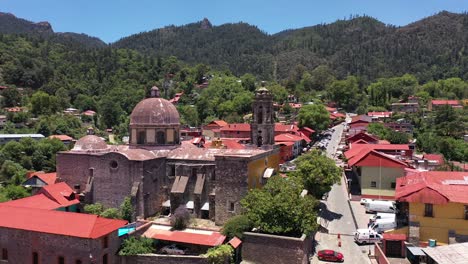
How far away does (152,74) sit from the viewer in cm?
13912

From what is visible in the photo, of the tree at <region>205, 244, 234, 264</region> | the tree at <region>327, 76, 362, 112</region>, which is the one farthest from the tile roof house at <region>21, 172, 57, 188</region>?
the tree at <region>327, 76, 362, 112</region>

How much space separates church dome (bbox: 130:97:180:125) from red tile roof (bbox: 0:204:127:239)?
12.4 meters

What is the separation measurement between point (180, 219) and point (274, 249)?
7.91 meters

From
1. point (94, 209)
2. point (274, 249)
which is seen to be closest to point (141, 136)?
point (94, 209)

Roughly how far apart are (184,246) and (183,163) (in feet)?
26.8

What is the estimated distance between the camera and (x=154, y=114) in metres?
37.3

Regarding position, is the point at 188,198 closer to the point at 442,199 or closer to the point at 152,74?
the point at 442,199

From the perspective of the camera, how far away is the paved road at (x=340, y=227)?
28.6 m

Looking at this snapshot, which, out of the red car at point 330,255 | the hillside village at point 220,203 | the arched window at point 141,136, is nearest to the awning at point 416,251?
the hillside village at point 220,203

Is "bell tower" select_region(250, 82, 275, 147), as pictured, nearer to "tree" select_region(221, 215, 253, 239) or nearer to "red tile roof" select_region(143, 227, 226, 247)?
"tree" select_region(221, 215, 253, 239)

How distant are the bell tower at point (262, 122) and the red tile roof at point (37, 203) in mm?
17875

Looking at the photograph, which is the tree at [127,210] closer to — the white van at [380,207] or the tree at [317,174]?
the tree at [317,174]

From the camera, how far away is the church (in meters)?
31.8

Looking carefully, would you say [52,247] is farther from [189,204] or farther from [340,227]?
[340,227]
